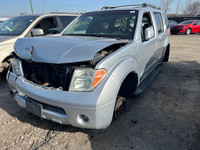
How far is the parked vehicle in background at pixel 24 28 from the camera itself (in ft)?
12.6

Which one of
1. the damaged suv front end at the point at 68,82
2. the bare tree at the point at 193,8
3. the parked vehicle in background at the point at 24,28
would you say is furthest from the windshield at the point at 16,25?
the bare tree at the point at 193,8

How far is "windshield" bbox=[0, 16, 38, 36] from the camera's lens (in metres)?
4.39

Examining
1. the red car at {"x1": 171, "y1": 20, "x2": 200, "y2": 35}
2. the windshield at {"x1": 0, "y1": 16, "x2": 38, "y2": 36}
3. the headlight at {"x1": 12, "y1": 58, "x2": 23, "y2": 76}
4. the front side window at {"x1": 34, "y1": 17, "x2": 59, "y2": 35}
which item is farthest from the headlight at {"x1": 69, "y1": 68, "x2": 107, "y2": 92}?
the red car at {"x1": 171, "y1": 20, "x2": 200, "y2": 35}

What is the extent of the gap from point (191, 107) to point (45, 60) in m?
2.73

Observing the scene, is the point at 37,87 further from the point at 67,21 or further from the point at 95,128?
the point at 67,21

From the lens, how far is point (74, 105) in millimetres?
1738

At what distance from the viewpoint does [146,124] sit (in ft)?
8.23

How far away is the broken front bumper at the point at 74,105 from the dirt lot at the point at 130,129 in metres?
0.44

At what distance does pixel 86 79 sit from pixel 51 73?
0.60 m

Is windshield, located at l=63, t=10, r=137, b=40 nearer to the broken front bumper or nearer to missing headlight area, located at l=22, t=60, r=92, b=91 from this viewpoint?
missing headlight area, located at l=22, t=60, r=92, b=91

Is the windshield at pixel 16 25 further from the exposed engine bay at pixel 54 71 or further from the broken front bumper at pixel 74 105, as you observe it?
the broken front bumper at pixel 74 105

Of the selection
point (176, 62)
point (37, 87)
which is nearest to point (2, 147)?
point (37, 87)

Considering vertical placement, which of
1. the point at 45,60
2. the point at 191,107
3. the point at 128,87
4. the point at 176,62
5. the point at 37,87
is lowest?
the point at 176,62

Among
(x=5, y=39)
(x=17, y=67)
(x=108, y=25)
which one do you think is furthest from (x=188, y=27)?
(x=17, y=67)
